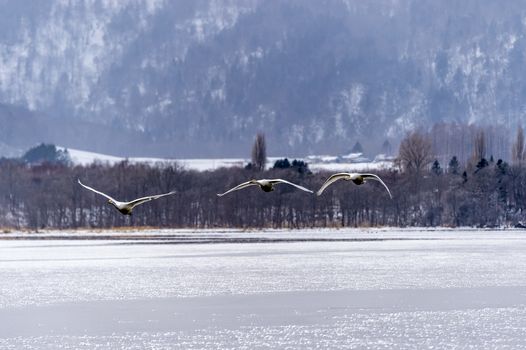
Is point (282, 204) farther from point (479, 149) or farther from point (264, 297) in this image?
point (264, 297)

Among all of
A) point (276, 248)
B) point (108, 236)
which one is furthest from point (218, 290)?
point (108, 236)

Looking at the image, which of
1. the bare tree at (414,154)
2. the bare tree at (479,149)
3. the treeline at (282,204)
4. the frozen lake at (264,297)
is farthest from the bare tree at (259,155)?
the frozen lake at (264,297)

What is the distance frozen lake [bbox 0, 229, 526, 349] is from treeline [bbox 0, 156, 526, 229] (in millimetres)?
38427

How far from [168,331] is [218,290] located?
12.4 m

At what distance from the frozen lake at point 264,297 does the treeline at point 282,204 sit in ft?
126

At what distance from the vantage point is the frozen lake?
41062 mm

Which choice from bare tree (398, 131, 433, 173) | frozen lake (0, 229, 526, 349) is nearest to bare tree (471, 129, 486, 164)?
bare tree (398, 131, 433, 173)

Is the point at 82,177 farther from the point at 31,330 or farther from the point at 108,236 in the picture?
the point at 31,330

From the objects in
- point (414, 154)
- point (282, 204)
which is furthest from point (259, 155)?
point (282, 204)

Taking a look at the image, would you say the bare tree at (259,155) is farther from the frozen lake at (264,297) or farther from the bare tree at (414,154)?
the frozen lake at (264,297)

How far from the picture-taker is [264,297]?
5184 centimetres

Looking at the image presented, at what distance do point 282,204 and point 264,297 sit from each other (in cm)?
7720

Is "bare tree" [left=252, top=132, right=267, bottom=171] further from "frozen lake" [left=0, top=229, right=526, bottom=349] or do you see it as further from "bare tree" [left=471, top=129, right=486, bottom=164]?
"frozen lake" [left=0, top=229, right=526, bottom=349]

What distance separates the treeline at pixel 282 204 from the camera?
12700 cm
